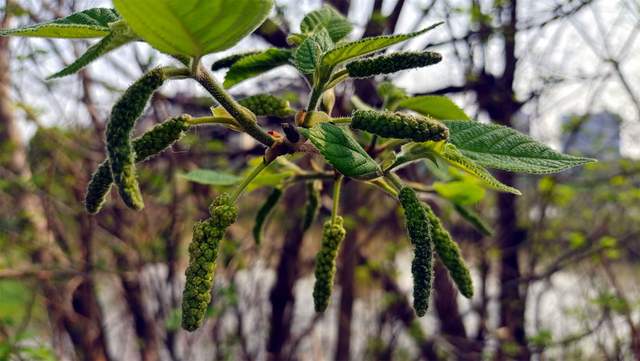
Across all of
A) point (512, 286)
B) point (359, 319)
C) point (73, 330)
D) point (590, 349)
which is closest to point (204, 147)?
point (73, 330)

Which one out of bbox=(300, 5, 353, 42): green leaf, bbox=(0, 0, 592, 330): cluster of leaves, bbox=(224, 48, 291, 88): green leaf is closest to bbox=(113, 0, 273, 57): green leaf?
bbox=(0, 0, 592, 330): cluster of leaves

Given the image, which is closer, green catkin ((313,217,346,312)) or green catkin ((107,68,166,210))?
green catkin ((107,68,166,210))

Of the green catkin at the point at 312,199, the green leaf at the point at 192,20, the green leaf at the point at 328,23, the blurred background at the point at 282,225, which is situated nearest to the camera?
the green leaf at the point at 192,20

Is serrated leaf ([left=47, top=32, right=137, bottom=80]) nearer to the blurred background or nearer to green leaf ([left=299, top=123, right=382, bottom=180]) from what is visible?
green leaf ([left=299, top=123, right=382, bottom=180])

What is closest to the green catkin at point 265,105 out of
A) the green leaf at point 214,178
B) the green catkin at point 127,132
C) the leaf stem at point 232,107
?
the leaf stem at point 232,107

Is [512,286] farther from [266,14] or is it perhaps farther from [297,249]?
[266,14]

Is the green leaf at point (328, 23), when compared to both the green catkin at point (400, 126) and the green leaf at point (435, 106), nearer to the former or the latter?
the green leaf at point (435, 106)
